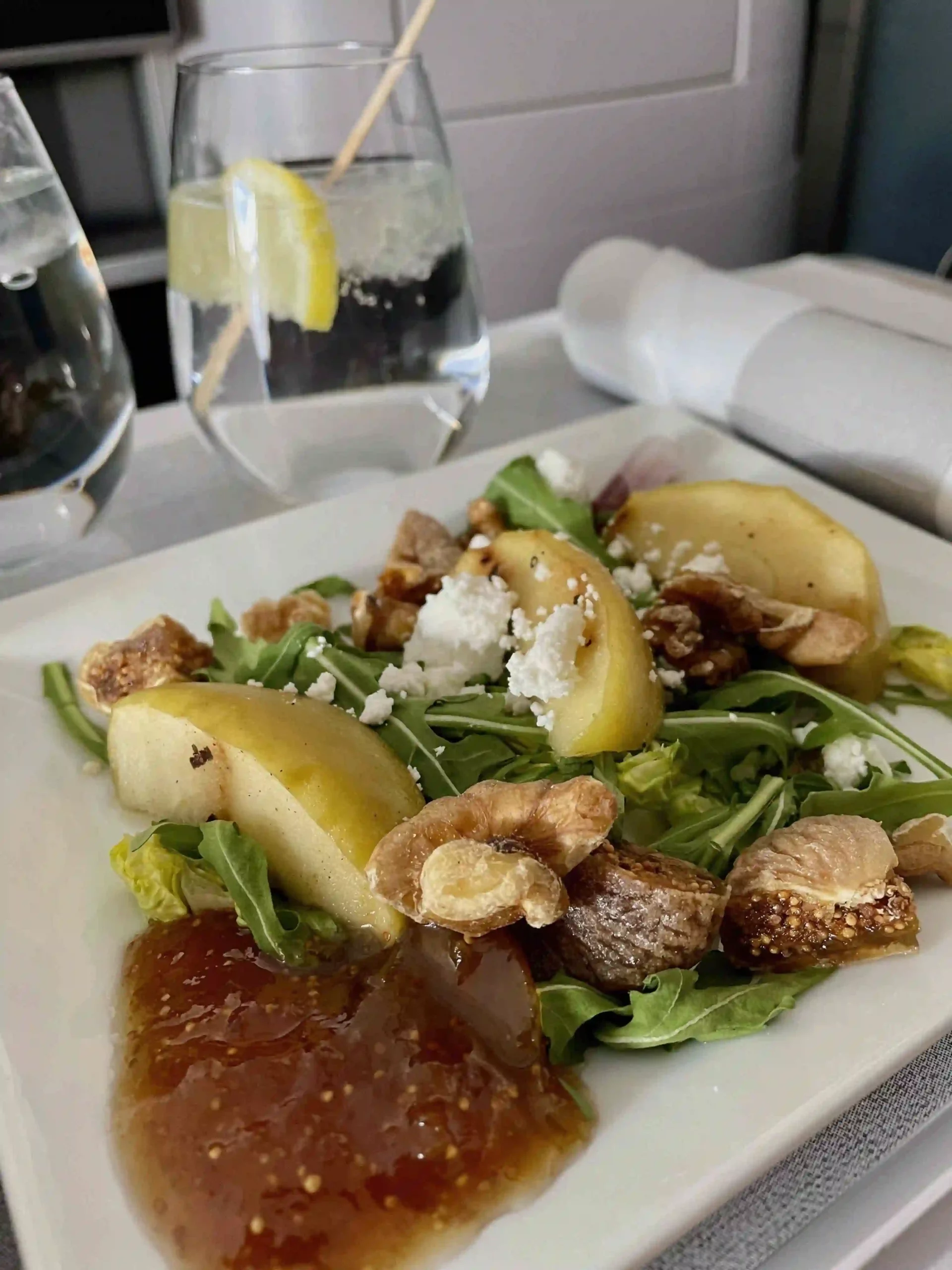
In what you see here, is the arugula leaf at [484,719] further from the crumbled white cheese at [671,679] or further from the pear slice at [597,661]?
the crumbled white cheese at [671,679]

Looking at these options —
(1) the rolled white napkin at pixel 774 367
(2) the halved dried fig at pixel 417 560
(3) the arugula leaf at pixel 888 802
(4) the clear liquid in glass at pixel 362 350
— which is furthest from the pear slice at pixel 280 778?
(1) the rolled white napkin at pixel 774 367

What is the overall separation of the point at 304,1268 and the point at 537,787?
1.12 ft

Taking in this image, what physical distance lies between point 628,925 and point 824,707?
41 centimetres

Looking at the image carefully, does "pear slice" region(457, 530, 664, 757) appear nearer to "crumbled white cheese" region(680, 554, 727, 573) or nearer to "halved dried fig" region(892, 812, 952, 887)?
"crumbled white cheese" region(680, 554, 727, 573)

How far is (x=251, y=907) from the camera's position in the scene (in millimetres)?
780

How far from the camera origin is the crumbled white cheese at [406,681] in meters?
1.01

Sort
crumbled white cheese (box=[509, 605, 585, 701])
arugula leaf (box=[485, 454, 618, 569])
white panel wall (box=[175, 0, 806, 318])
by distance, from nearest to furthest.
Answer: crumbled white cheese (box=[509, 605, 585, 701]), arugula leaf (box=[485, 454, 618, 569]), white panel wall (box=[175, 0, 806, 318])

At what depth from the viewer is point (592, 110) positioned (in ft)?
7.90

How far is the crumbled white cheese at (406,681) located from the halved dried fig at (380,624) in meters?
0.09

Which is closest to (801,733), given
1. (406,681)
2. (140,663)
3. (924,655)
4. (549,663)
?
(924,655)

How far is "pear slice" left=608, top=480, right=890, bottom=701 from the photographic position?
1063 mm

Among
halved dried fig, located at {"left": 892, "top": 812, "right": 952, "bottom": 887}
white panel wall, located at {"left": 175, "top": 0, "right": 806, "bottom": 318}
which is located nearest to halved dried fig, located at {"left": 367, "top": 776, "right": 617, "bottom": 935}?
halved dried fig, located at {"left": 892, "top": 812, "right": 952, "bottom": 887}

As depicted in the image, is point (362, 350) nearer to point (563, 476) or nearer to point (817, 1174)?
point (563, 476)

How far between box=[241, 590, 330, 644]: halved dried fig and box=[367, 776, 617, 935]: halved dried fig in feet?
1.28
